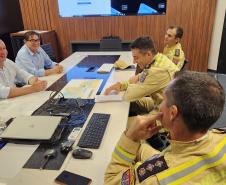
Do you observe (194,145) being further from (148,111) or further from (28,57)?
(28,57)

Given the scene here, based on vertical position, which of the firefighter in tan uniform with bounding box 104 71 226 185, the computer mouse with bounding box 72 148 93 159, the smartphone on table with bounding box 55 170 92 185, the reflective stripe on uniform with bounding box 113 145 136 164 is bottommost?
the smartphone on table with bounding box 55 170 92 185

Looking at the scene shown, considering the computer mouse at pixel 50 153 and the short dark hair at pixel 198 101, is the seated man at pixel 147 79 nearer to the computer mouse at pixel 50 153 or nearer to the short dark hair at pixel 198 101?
the computer mouse at pixel 50 153

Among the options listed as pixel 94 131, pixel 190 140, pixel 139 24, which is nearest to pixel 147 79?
pixel 94 131

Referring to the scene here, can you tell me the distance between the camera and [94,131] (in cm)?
138

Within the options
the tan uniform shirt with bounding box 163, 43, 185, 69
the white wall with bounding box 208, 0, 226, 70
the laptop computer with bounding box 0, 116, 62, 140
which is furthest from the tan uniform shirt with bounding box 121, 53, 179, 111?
the white wall with bounding box 208, 0, 226, 70

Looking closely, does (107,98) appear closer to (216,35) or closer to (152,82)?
(152,82)

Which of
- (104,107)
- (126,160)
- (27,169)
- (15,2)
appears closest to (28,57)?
(104,107)

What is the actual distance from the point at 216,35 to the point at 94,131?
3.90 meters

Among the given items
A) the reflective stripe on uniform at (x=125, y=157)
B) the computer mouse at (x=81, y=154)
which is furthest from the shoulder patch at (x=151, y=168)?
the computer mouse at (x=81, y=154)

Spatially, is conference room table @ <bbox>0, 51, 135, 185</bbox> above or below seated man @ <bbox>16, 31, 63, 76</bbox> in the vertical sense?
below

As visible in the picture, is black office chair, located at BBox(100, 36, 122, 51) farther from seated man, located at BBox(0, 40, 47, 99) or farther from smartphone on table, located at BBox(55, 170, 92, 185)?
smartphone on table, located at BBox(55, 170, 92, 185)

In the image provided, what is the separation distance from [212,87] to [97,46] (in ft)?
14.1

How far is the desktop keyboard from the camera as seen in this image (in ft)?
4.14

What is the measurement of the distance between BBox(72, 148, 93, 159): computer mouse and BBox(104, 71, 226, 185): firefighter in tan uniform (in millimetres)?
310
